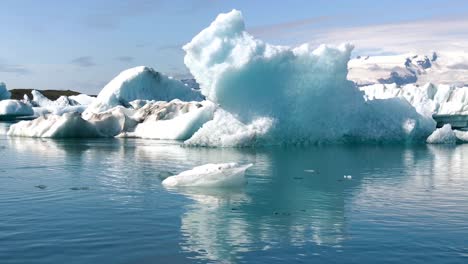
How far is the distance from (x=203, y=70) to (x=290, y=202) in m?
14.4

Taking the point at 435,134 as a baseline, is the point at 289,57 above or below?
above

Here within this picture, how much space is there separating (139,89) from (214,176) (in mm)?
42685

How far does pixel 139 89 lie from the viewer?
179ft

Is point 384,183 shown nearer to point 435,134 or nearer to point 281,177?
point 281,177

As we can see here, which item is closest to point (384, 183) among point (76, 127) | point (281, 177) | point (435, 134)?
point (281, 177)

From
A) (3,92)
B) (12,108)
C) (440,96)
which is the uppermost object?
(3,92)

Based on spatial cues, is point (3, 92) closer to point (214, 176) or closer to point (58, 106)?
point (58, 106)

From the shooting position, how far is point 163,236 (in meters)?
8.36

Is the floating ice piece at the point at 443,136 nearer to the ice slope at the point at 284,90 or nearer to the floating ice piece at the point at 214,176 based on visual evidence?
the ice slope at the point at 284,90

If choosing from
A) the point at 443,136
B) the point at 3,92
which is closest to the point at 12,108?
the point at 3,92

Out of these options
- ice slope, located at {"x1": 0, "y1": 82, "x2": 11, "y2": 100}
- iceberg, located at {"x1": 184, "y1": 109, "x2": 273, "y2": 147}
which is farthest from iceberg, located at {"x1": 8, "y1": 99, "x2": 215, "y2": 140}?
ice slope, located at {"x1": 0, "y1": 82, "x2": 11, "y2": 100}

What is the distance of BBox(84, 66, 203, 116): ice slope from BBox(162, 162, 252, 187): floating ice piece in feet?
120

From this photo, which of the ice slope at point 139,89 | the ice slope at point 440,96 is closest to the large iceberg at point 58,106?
the ice slope at point 139,89

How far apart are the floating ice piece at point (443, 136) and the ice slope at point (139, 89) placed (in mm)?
26746
